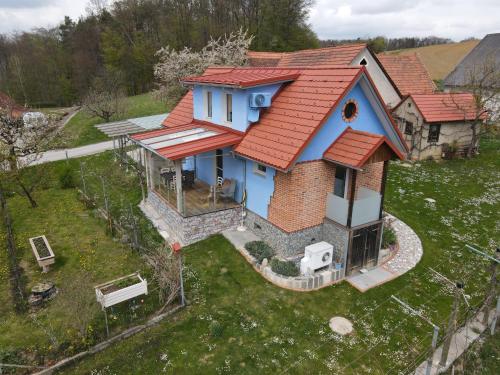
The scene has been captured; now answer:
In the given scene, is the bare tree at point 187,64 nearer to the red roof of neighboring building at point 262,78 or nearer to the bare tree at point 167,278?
the red roof of neighboring building at point 262,78

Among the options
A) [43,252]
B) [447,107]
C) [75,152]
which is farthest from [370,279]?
[75,152]

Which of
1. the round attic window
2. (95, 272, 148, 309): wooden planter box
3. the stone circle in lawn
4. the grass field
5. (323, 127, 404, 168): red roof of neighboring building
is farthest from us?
the grass field

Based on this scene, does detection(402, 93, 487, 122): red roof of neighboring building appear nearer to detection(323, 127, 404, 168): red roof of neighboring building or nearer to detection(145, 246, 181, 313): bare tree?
detection(323, 127, 404, 168): red roof of neighboring building

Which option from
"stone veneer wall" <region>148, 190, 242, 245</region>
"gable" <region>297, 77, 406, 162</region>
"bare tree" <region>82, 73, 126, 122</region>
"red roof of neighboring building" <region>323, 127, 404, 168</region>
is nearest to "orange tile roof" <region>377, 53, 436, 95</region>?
"gable" <region>297, 77, 406, 162</region>

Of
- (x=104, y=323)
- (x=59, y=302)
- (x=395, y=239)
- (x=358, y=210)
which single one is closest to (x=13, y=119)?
(x=59, y=302)

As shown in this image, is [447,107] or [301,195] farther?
[447,107]

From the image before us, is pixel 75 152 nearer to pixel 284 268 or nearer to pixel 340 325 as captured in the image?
pixel 284 268

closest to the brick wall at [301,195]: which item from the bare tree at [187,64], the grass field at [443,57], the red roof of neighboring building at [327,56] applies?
the red roof of neighboring building at [327,56]
